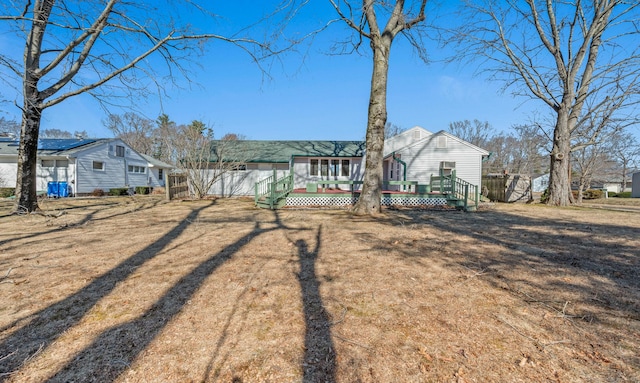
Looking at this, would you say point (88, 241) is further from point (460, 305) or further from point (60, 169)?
point (60, 169)

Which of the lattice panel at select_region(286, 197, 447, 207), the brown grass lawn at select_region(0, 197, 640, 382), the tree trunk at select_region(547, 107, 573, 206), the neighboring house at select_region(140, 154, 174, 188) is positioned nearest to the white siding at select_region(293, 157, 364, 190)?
the lattice panel at select_region(286, 197, 447, 207)

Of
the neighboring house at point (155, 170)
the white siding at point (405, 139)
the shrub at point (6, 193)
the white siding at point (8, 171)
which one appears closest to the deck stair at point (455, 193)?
the white siding at point (405, 139)

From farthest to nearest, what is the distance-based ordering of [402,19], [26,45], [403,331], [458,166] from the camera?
[458,166] → [402,19] → [26,45] → [403,331]

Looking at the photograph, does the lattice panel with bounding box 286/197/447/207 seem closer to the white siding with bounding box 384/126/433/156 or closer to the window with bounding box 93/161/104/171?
the white siding with bounding box 384/126/433/156

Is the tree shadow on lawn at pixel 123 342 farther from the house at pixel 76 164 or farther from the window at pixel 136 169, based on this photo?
the window at pixel 136 169

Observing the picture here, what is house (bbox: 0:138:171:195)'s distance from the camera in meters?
18.4

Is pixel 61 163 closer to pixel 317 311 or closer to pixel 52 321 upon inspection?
pixel 52 321

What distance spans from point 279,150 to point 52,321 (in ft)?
58.5

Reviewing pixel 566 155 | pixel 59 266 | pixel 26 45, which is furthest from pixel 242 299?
pixel 566 155

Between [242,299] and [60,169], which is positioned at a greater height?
[60,169]

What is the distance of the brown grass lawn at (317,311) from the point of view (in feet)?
6.31

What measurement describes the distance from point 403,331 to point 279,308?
3.91 feet

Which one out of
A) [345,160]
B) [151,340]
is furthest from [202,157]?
[151,340]

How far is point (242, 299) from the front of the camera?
300 centimetres
